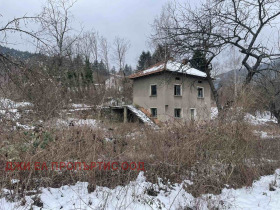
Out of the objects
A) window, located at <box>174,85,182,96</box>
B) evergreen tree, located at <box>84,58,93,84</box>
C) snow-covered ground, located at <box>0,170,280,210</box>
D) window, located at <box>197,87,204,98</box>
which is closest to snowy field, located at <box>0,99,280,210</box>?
snow-covered ground, located at <box>0,170,280,210</box>

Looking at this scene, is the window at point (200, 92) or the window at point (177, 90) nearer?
the window at point (177, 90)

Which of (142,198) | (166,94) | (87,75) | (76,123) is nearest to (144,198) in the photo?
(142,198)

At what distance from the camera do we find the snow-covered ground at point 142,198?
3.02 meters

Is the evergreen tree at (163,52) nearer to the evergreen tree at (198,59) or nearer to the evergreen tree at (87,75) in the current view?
the evergreen tree at (198,59)

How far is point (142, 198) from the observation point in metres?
3.33

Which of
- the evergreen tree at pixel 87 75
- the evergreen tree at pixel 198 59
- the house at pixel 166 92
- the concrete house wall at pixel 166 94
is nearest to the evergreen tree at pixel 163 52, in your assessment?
the house at pixel 166 92

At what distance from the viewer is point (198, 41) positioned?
10.0m

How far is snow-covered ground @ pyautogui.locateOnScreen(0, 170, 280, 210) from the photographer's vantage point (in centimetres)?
Answer: 302

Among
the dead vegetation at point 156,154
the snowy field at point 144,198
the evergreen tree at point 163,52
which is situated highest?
the evergreen tree at point 163,52

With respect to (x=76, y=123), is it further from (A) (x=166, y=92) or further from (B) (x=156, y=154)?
(A) (x=166, y=92)

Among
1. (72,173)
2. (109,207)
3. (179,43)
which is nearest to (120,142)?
(72,173)

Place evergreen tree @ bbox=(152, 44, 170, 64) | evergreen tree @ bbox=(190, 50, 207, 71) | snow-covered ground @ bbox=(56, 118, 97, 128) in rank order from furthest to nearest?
1. evergreen tree @ bbox=(152, 44, 170, 64)
2. evergreen tree @ bbox=(190, 50, 207, 71)
3. snow-covered ground @ bbox=(56, 118, 97, 128)

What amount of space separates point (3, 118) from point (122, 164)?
3686mm

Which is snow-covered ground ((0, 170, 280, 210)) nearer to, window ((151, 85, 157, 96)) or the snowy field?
the snowy field
